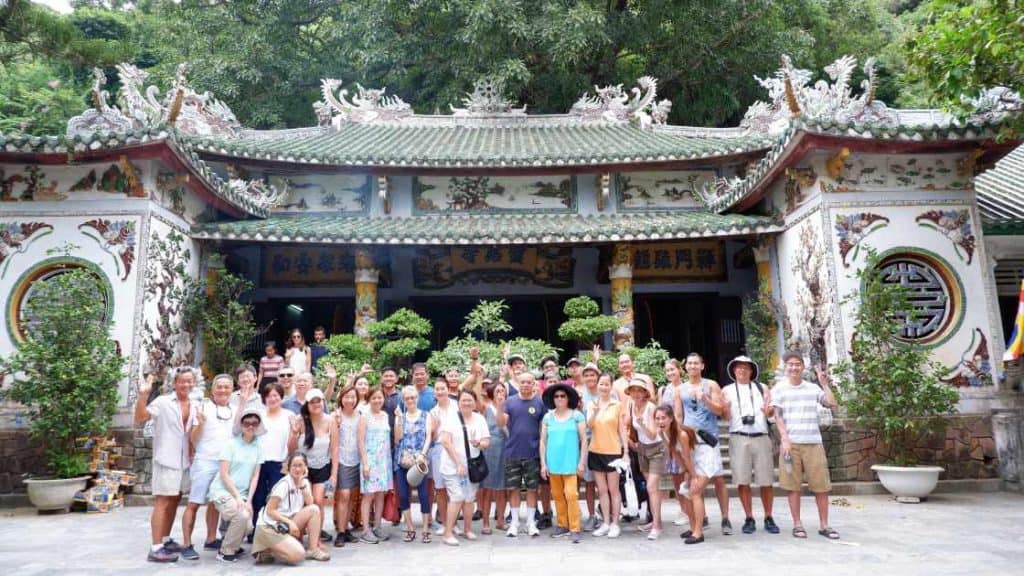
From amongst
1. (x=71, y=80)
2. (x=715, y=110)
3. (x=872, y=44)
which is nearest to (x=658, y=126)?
(x=715, y=110)

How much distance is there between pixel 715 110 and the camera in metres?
18.8

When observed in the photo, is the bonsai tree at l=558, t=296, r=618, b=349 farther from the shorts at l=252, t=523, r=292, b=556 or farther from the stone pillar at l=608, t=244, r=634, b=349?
the shorts at l=252, t=523, r=292, b=556

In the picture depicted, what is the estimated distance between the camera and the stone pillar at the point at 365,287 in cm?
962

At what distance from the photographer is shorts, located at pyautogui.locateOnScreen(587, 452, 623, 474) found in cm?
502

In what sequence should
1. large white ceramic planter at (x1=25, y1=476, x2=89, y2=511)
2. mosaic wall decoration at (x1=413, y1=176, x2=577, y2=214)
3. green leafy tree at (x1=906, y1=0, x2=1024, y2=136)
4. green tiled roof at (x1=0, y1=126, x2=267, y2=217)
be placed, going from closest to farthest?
green leafy tree at (x1=906, y1=0, x2=1024, y2=136) → large white ceramic planter at (x1=25, y1=476, x2=89, y2=511) → green tiled roof at (x1=0, y1=126, x2=267, y2=217) → mosaic wall decoration at (x1=413, y1=176, x2=577, y2=214)

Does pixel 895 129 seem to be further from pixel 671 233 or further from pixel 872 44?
pixel 872 44

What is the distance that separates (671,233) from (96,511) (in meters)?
7.51

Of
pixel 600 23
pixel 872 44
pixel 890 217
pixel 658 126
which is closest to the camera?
pixel 890 217

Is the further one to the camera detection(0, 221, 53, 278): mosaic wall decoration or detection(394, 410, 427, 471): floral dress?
detection(0, 221, 53, 278): mosaic wall decoration

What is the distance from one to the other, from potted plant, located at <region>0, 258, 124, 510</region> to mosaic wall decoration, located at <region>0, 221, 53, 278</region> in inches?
38.1

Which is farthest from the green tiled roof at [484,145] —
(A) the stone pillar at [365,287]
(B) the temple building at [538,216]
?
(A) the stone pillar at [365,287]

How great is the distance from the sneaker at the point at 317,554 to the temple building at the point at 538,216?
3.98 meters

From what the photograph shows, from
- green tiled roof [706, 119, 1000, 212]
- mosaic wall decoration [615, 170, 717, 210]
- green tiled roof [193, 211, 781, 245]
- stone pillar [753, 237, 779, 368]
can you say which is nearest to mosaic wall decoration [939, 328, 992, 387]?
stone pillar [753, 237, 779, 368]

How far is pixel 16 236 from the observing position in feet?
24.2
